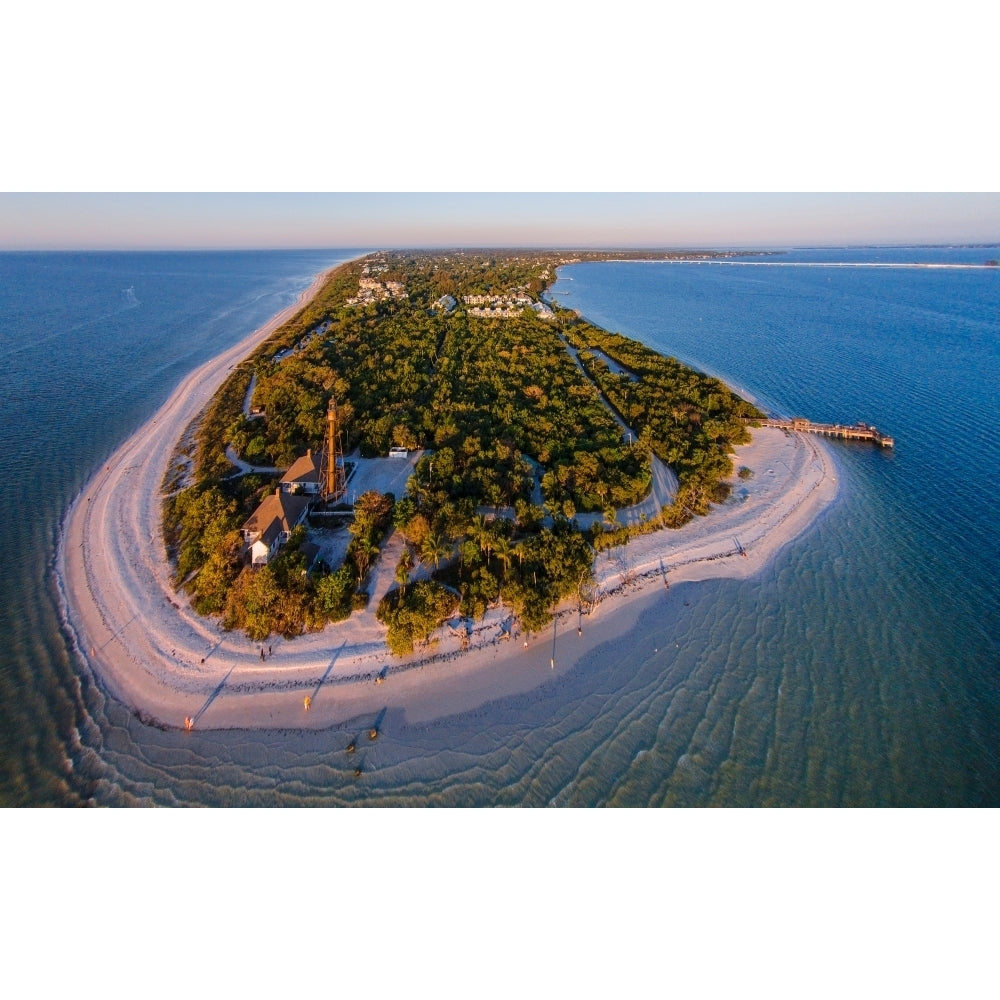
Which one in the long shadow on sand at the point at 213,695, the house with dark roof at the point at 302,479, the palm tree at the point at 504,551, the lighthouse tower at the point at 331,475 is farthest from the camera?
the house with dark roof at the point at 302,479

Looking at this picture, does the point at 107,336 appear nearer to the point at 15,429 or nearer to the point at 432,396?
the point at 15,429

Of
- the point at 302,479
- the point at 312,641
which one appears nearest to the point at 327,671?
the point at 312,641

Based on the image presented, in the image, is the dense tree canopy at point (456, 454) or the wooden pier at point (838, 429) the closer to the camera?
the dense tree canopy at point (456, 454)

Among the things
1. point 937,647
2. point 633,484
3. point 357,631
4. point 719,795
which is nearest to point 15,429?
point 357,631

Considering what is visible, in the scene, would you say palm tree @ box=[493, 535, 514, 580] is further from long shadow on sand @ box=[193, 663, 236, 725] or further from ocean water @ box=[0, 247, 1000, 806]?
long shadow on sand @ box=[193, 663, 236, 725]

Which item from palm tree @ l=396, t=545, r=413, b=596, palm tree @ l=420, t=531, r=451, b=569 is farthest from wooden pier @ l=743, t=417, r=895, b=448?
palm tree @ l=396, t=545, r=413, b=596

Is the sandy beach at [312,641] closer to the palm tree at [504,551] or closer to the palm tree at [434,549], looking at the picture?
the palm tree at [434,549]

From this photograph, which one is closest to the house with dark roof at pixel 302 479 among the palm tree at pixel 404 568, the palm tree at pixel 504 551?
the palm tree at pixel 404 568
